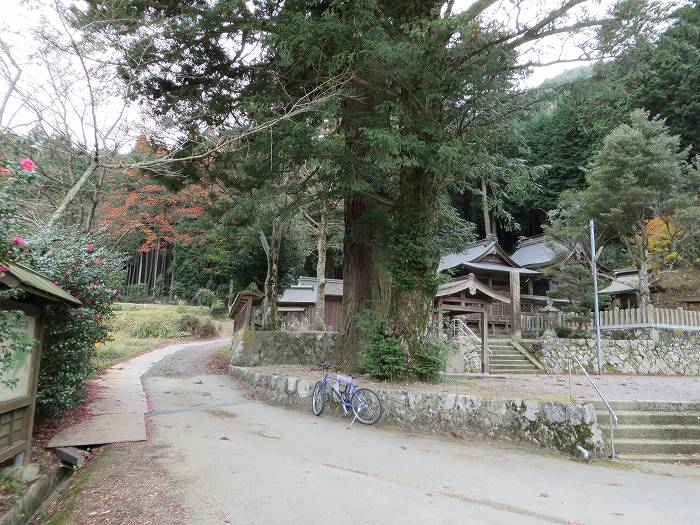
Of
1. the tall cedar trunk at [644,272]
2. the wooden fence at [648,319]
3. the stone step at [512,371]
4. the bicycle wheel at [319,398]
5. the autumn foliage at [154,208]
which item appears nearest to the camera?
the bicycle wheel at [319,398]

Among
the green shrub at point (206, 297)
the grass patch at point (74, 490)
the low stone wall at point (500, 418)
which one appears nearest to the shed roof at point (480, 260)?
the low stone wall at point (500, 418)

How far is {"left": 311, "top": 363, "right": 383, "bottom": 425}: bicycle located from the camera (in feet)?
23.1

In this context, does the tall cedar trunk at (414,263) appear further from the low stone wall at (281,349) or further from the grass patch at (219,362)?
the grass patch at (219,362)

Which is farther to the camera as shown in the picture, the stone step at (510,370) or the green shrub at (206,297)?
the green shrub at (206,297)

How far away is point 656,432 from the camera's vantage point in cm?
659

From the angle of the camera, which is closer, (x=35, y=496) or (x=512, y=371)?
(x=35, y=496)

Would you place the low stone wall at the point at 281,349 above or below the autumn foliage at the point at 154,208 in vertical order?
below

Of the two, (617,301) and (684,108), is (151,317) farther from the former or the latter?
(684,108)

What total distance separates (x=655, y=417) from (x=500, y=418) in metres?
2.68

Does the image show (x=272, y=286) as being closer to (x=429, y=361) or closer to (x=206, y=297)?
(x=429, y=361)

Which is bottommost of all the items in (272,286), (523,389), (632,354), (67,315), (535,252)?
(523,389)

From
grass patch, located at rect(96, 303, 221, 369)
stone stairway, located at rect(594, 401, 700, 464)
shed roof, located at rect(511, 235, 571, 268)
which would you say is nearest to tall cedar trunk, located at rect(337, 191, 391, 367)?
stone stairway, located at rect(594, 401, 700, 464)

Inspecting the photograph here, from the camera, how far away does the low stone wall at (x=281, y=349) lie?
12.7m

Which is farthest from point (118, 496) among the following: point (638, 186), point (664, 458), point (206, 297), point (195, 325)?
point (206, 297)
